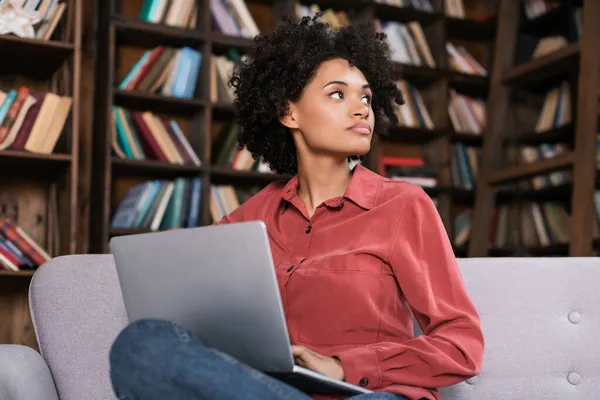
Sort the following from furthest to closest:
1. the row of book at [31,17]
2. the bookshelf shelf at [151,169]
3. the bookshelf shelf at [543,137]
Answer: the bookshelf shelf at [543,137]
the bookshelf shelf at [151,169]
the row of book at [31,17]

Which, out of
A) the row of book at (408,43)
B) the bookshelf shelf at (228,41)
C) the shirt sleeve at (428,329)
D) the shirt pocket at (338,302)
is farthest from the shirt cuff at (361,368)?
the row of book at (408,43)

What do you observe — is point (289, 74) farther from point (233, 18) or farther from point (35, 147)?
point (233, 18)

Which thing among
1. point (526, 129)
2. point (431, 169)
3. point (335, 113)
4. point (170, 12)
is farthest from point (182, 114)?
point (335, 113)

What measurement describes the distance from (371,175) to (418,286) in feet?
1.09

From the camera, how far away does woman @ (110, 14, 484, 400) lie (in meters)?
1.10

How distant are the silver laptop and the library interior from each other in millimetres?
498

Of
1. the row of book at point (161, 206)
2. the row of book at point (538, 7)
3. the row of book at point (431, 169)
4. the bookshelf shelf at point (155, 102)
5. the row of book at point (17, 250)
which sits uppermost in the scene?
the row of book at point (538, 7)

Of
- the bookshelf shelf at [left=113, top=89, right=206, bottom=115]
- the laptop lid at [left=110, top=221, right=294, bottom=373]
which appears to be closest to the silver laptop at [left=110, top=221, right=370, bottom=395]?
the laptop lid at [left=110, top=221, right=294, bottom=373]

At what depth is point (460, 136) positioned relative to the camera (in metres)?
4.10

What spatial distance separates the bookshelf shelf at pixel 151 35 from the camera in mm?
3312

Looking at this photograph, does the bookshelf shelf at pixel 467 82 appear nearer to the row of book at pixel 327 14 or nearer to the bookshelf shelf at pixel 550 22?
the bookshelf shelf at pixel 550 22

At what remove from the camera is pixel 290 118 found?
5.83ft

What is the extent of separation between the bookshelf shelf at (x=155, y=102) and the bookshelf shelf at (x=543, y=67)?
5.21ft

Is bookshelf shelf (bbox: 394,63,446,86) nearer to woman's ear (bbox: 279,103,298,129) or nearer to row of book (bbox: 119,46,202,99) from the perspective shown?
row of book (bbox: 119,46,202,99)
